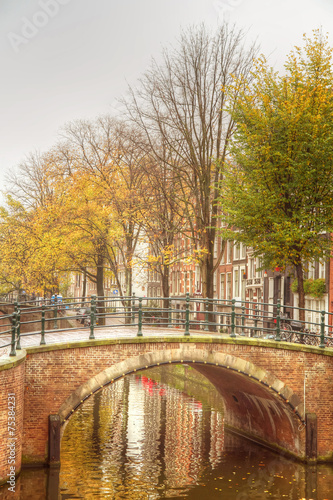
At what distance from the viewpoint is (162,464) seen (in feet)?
54.9

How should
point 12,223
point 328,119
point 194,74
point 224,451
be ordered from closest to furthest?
point 224,451, point 328,119, point 194,74, point 12,223

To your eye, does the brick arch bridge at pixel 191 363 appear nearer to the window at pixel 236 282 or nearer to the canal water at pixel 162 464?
the canal water at pixel 162 464

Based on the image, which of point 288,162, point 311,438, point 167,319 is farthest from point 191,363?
point 288,162

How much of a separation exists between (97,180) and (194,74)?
366 inches

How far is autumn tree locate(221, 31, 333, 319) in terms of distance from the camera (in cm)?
2067

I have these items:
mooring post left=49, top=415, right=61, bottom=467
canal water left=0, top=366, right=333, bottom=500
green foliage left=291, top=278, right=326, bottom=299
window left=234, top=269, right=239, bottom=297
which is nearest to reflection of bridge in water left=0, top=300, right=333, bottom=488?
mooring post left=49, top=415, right=61, bottom=467

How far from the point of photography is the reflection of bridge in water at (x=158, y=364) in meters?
15.1

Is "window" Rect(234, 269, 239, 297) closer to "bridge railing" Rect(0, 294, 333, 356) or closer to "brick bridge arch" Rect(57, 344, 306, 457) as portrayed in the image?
"bridge railing" Rect(0, 294, 333, 356)

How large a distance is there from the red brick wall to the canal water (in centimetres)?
48

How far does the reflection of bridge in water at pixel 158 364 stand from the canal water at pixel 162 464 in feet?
2.18

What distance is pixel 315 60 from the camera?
21828 mm

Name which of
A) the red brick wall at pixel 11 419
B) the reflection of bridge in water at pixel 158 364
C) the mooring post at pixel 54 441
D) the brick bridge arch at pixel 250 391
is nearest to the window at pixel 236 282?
the brick bridge arch at pixel 250 391

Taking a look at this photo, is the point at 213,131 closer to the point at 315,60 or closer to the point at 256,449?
the point at 315,60

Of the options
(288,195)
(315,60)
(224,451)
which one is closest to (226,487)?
(224,451)
